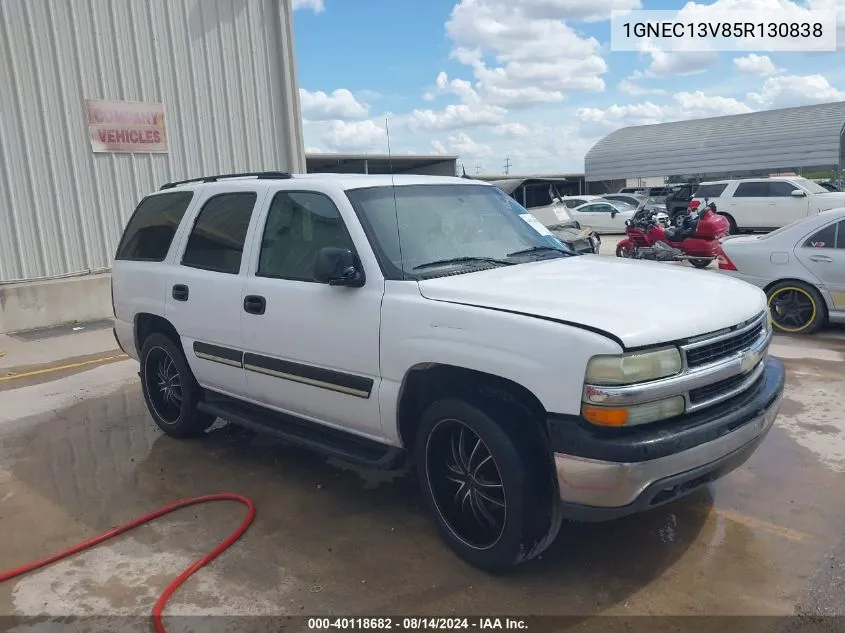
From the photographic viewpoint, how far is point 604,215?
24.4 meters

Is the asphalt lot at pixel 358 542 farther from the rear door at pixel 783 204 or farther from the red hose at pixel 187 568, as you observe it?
the rear door at pixel 783 204

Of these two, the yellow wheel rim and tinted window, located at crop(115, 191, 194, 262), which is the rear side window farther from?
tinted window, located at crop(115, 191, 194, 262)

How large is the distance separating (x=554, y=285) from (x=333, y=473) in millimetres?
2141

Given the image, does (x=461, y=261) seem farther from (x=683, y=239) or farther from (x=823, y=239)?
(x=683, y=239)

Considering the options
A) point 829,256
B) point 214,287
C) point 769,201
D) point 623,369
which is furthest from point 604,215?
point 623,369

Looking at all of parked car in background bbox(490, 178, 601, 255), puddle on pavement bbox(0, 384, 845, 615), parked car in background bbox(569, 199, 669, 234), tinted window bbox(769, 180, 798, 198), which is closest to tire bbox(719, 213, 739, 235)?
tinted window bbox(769, 180, 798, 198)

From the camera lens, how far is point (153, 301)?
17.3 ft

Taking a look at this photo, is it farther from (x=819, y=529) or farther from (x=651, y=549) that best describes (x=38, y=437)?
(x=819, y=529)

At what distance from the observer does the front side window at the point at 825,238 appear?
25.1 ft

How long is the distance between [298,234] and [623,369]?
7.34ft

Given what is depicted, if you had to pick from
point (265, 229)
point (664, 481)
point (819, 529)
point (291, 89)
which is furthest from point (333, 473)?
point (291, 89)

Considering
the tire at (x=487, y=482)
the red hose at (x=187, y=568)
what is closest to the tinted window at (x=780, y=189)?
the tire at (x=487, y=482)

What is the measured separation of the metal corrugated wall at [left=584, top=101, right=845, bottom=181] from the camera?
45094 mm

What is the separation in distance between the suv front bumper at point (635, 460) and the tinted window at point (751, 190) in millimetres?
19457
